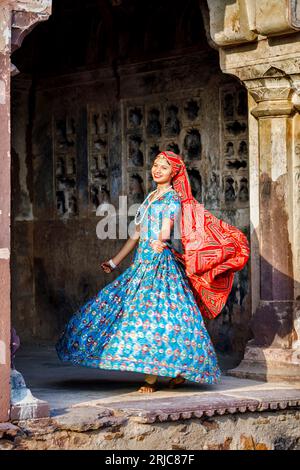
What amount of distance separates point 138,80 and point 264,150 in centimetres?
225

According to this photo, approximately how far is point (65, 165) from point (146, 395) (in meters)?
4.14

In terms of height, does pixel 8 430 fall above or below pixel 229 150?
below

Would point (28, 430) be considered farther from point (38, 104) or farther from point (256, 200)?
point (38, 104)

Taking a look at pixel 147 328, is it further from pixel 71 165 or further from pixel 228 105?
pixel 71 165

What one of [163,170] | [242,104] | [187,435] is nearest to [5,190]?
[163,170]

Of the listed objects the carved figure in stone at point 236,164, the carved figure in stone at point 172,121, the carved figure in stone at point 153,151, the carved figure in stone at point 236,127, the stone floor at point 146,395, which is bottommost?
the stone floor at point 146,395

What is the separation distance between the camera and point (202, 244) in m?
8.04

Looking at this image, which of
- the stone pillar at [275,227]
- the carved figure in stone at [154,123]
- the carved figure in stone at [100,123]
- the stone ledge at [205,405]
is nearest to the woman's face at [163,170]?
the stone pillar at [275,227]

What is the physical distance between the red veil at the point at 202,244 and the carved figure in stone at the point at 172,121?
2.21 meters

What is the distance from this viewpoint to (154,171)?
8.00 metres

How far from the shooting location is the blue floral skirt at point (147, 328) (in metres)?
7.50

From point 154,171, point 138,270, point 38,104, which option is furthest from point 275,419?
point 38,104

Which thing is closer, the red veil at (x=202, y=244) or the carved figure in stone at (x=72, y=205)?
the red veil at (x=202, y=244)

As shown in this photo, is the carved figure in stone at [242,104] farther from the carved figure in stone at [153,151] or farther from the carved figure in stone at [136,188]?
the carved figure in stone at [136,188]
